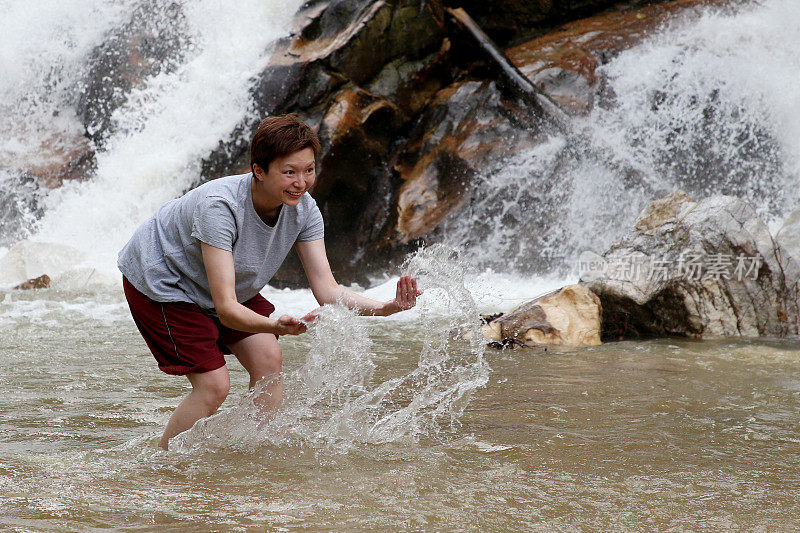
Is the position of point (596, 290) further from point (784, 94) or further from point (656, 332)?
point (784, 94)

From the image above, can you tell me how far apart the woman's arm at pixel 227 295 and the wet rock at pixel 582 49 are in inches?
364

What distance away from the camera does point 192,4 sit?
13.7 metres

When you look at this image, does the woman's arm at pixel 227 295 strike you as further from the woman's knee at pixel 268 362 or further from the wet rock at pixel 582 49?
the wet rock at pixel 582 49

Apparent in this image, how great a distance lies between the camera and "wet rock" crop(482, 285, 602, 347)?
6387 mm

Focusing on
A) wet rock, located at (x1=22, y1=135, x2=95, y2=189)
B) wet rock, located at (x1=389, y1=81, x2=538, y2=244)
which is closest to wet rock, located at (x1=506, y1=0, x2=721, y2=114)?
wet rock, located at (x1=389, y1=81, x2=538, y2=244)

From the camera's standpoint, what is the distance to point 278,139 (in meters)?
3.07

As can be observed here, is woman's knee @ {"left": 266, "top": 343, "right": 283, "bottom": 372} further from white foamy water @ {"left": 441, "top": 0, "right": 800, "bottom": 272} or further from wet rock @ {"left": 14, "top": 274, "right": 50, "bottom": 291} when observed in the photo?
wet rock @ {"left": 14, "top": 274, "right": 50, "bottom": 291}

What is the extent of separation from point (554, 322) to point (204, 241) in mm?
4022

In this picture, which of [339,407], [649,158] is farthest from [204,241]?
[649,158]

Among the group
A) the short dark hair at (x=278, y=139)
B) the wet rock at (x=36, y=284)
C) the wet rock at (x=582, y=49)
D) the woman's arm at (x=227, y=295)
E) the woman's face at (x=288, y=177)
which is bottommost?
the wet rock at (x=36, y=284)

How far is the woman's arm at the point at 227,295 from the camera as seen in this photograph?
299 cm

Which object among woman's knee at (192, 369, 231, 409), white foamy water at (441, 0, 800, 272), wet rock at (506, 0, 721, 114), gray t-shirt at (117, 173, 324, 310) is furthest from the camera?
wet rock at (506, 0, 721, 114)

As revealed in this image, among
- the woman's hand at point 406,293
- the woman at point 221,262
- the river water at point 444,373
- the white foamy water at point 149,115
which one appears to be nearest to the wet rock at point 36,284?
the river water at point 444,373

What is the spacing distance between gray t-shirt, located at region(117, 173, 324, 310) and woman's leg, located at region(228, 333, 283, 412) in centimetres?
22
